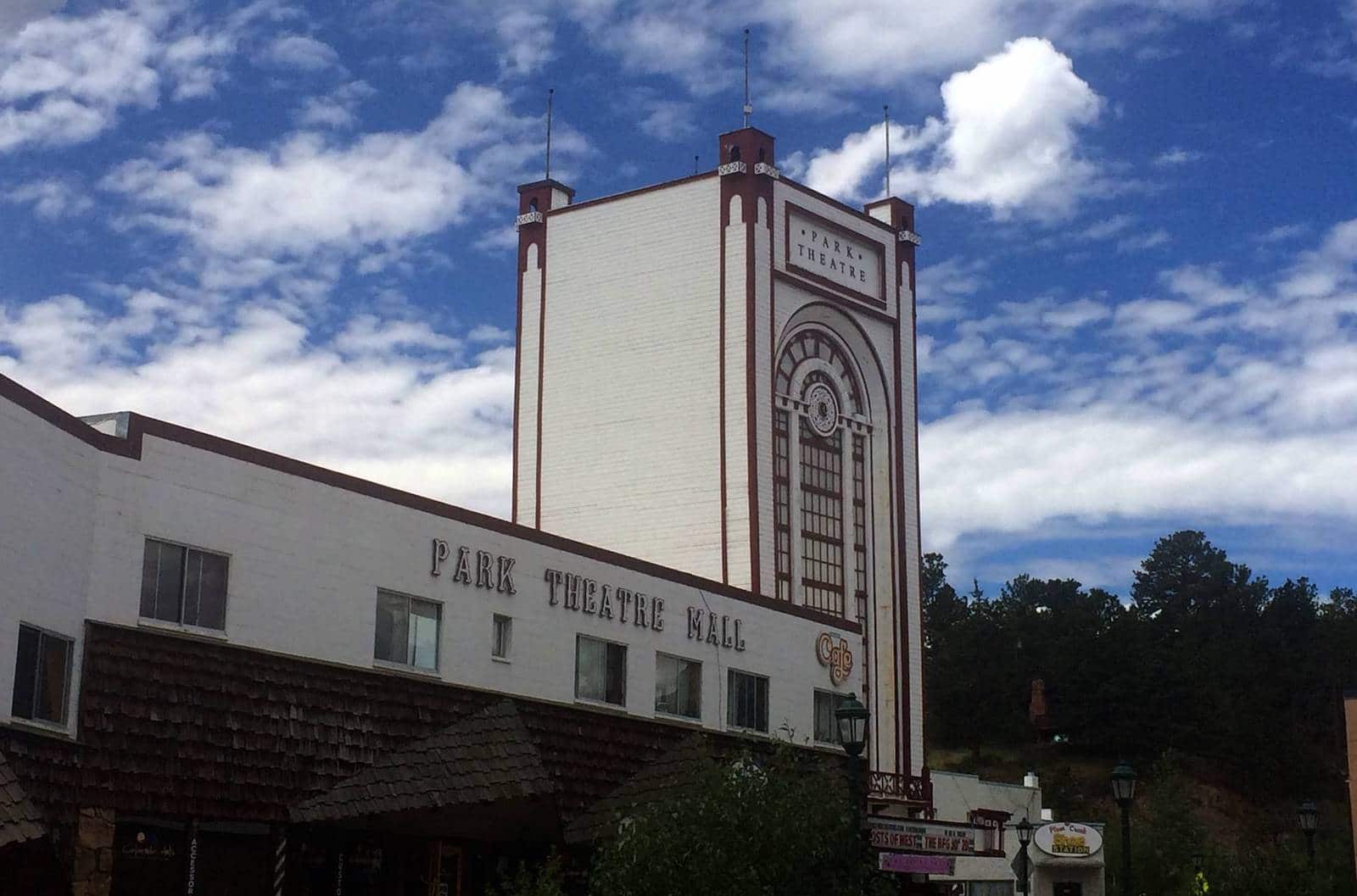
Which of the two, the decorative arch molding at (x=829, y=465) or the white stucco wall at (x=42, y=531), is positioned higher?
the decorative arch molding at (x=829, y=465)

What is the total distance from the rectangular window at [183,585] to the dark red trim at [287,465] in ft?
5.46

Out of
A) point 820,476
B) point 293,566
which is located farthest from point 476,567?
point 820,476

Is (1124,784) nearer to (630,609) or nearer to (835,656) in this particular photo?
(630,609)

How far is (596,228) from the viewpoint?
63.3 metres

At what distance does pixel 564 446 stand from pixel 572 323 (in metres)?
4.42

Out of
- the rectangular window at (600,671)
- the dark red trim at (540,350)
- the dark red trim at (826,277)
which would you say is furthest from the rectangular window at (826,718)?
the dark red trim at (826,277)

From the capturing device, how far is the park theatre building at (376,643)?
25.8 m

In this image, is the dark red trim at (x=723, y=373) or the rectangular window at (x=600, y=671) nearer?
the rectangular window at (x=600, y=671)

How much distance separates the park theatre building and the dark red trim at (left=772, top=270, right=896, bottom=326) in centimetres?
100

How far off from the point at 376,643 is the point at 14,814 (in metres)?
9.69

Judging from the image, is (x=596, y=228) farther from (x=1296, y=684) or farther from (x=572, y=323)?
(x=1296, y=684)

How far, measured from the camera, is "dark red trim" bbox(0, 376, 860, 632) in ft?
84.3

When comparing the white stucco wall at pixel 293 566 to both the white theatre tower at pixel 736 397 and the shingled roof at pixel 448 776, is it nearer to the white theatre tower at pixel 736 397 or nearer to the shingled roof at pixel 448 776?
the shingled roof at pixel 448 776

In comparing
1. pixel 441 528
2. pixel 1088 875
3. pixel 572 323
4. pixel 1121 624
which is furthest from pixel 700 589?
pixel 1121 624
